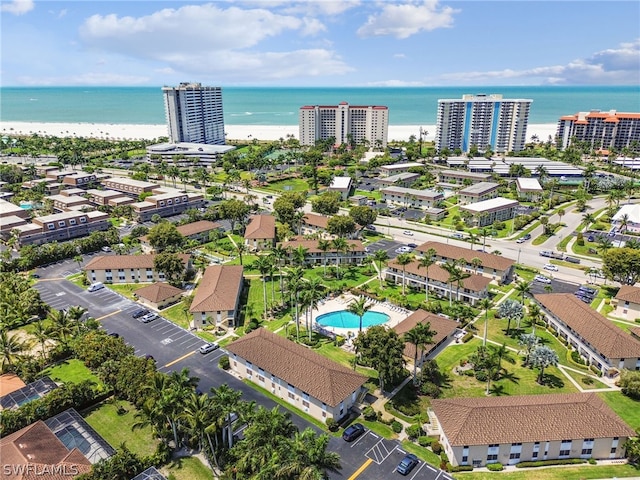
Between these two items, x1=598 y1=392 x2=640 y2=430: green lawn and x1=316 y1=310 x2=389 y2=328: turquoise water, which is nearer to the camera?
x1=598 y1=392 x2=640 y2=430: green lawn

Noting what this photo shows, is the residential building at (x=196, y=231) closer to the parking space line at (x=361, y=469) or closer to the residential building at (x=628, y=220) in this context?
the parking space line at (x=361, y=469)

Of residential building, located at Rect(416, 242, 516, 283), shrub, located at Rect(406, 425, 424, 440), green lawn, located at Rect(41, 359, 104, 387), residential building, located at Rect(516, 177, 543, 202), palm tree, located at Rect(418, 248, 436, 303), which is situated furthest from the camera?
residential building, located at Rect(516, 177, 543, 202)

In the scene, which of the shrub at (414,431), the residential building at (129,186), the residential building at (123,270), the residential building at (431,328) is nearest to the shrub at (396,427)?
the shrub at (414,431)

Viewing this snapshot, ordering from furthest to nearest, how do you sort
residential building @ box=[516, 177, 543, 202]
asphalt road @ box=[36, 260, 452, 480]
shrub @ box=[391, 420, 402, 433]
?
1. residential building @ box=[516, 177, 543, 202]
2. shrub @ box=[391, 420, 402, 433]
3. asphalt road @ box=[36, 260, 452, 480]

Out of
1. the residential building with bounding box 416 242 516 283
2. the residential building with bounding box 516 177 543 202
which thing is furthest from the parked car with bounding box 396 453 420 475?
the residential building with bounding box 516 177 543 202

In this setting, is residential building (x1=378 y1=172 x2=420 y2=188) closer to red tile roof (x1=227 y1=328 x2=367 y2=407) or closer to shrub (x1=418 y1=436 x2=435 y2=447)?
red tile roof (x1=227 y1=328 x2=367 y2=407)

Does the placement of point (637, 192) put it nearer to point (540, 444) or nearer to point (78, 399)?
point (540, 444)
